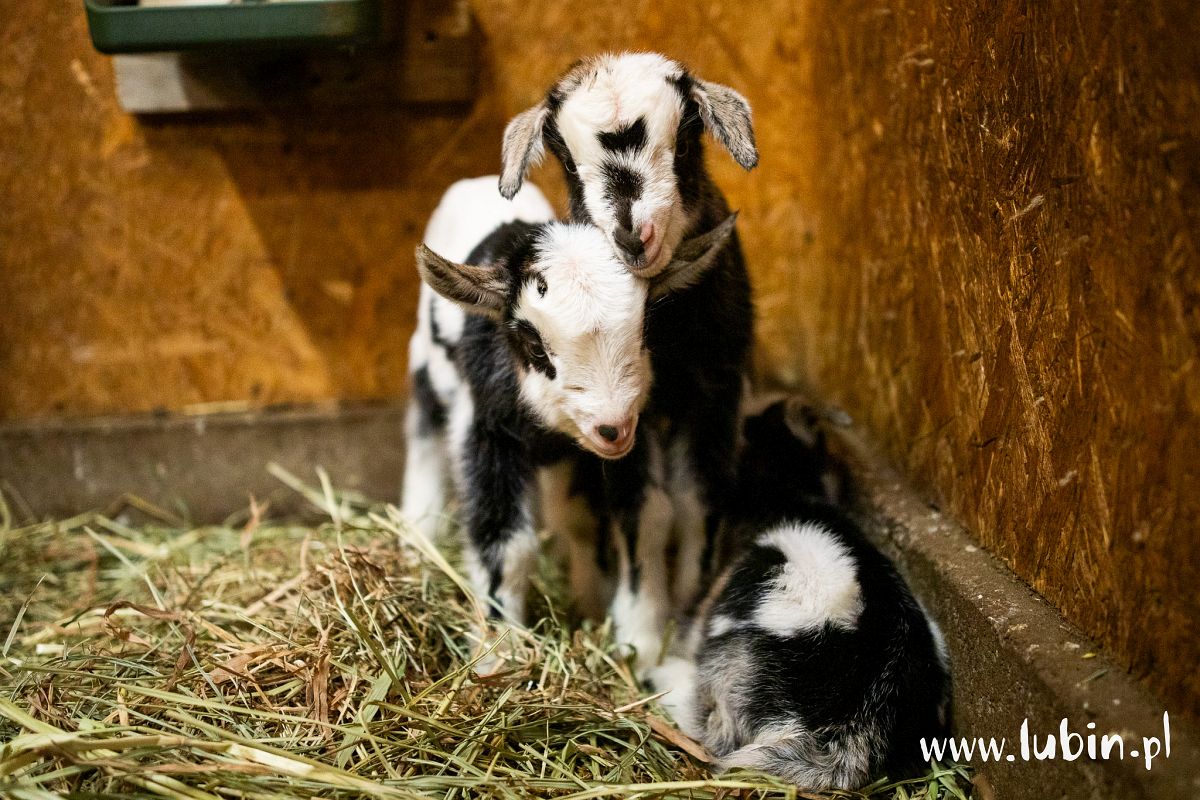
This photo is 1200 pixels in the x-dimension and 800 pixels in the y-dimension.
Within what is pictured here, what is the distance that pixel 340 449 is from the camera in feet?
13.3

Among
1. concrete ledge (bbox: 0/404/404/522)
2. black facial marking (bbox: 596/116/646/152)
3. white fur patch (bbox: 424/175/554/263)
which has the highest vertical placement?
black facial marking (bbox: 596/116/646/152)

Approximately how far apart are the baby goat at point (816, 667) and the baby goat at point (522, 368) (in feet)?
1.51

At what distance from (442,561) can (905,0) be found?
6.71ft

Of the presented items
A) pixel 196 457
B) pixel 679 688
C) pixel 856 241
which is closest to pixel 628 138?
pixel 856 241

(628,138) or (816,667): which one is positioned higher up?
(628,138)

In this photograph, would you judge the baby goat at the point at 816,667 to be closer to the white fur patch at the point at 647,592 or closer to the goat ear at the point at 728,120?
the white fur patch at the point at 647,592

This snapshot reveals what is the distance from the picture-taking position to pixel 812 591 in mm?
2436

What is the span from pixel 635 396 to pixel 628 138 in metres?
0.66

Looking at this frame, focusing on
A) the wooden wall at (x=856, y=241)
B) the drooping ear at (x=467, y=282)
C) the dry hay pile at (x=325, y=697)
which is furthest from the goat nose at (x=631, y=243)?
the dry hay pile at (x=325, y=697)

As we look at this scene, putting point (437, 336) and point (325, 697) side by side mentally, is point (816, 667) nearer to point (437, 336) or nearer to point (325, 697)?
point (325, 697)

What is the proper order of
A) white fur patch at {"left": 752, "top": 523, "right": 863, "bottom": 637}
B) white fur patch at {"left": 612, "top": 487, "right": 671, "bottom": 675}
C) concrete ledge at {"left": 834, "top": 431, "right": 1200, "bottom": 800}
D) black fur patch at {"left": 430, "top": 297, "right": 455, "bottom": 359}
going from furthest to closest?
black fur patch at {"left": 430, "top": 297, "right": 455, "bottom": 359}, white fur patch at {"left": 612, "top": 487, "right": 671, "bottom": 675}, white fur patch at {"left": 752, "top": 523, "right": 863, "bottom": 637}, concrete ledge at {"left": 834, "top": 431, "right": 1200, "bottom": 800}

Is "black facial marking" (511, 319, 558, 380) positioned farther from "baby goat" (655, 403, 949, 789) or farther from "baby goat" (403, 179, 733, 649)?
"baby goat" (655, 403, 949, 789)

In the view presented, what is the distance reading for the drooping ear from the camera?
2.50 metres

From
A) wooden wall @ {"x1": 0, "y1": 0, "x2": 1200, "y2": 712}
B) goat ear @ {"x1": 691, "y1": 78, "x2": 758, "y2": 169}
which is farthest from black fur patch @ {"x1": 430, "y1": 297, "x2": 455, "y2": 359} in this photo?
goat ear @ {"x1": 691, "y1": 78, "x2": 758, "y2": 169}
